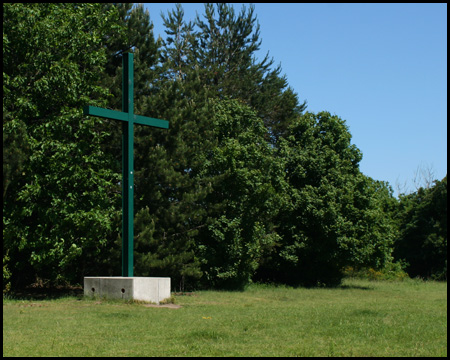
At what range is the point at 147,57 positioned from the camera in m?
23.9

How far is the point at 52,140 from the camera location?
18.6 metres

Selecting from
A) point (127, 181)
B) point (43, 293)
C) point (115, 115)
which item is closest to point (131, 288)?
point (127, 181)

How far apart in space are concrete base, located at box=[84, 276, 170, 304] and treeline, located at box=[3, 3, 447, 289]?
3036mm

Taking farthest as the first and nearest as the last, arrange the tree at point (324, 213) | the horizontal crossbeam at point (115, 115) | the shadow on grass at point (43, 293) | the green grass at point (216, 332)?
the tree at point (324, 213), the shadow on grass at point (43, 293), the horizontal crossbeam at point (115, 115), the green grass at point (216, 332)

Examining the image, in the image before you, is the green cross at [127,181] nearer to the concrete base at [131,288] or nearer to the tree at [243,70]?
the concrete base at [131,288]

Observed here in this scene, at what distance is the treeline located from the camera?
18.5m

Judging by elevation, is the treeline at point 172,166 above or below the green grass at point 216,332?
above

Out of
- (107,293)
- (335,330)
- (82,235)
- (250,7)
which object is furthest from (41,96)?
(250,7)

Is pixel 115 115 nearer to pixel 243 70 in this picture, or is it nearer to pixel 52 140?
pixel 52 140

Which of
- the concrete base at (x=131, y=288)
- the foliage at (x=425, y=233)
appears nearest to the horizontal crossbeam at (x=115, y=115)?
the concrete base at (x=131, y=288)

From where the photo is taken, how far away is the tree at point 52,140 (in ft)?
59.9

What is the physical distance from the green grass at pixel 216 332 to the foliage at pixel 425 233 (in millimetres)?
29359

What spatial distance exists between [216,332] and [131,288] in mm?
6160

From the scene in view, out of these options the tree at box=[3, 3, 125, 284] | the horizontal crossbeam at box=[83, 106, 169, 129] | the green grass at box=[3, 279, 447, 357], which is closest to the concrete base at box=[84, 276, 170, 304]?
the green grass at box=[3, 279, 447, 357]
